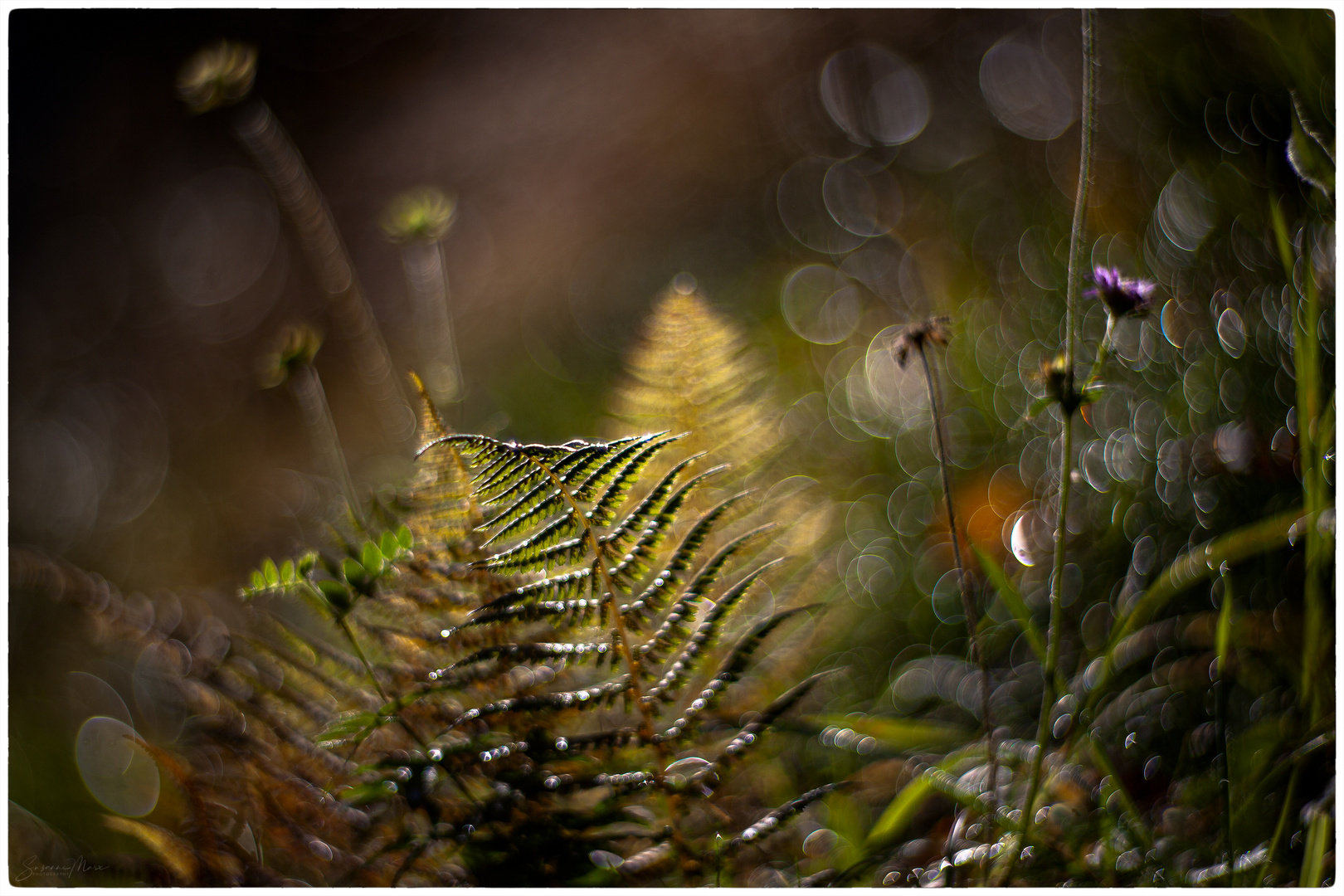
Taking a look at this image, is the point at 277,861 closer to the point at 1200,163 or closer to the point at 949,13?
the point at 1200,163

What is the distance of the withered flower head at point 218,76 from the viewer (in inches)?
52.1

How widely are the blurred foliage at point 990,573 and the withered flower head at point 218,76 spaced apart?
4 cm

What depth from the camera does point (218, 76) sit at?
1.31m

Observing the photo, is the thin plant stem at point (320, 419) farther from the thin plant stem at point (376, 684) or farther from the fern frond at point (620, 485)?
the fern frond at point (620, 485)

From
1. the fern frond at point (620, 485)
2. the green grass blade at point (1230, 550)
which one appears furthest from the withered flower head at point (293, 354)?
the green grass blade at point (1230, 550)

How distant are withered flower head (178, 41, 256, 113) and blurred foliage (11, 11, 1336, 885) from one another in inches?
1.4

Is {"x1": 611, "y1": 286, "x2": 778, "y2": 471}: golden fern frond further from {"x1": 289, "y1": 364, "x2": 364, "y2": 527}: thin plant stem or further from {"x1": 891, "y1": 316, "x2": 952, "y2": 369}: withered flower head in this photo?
{"x1": 289, "y1": 364, "x2": 364, "y2": 527}: thin plant stem

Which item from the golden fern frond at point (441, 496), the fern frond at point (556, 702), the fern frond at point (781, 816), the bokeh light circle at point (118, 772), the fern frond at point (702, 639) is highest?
the golden fern frond at point (441, 496)

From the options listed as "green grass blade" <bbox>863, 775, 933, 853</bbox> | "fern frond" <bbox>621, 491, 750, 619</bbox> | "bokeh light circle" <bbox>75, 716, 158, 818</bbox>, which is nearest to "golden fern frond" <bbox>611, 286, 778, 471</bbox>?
"fern frond" <bbox>621, 491, 750, 619</bbox>

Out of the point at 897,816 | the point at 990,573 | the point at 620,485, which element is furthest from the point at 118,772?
the point at 990,573

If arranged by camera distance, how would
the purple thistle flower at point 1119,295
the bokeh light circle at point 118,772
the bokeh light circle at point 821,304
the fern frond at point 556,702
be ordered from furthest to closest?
the bokeh light circle at point 821,304
the bokeh light circle at point 118,772
the purple thistle flower at point 1119,295
the fern frond at point 556,702

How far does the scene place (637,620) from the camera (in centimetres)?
83

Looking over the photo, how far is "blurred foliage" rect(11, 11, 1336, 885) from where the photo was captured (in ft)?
2.91

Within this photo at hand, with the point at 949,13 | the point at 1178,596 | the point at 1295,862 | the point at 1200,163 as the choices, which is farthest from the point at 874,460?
the point at 949,13
